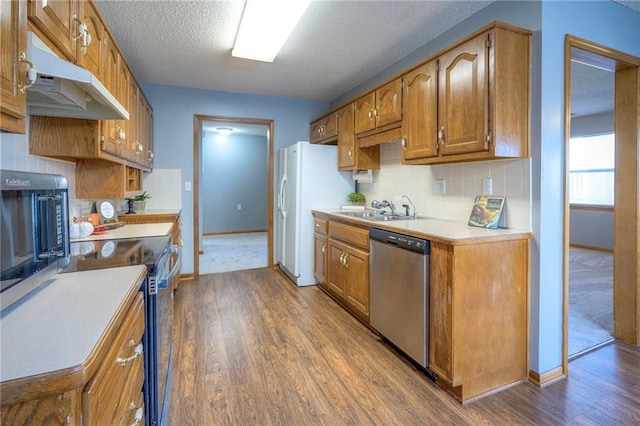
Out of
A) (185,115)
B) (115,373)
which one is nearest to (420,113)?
(115,373)

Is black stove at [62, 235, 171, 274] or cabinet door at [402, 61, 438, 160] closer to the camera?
black stove at [62, 235, 171, 274]

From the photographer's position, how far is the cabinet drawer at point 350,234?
2621mm

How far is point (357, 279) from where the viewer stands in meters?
2.77

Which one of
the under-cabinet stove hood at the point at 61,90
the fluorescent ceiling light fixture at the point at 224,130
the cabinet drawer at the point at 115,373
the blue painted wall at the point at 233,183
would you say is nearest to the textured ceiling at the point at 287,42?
the under-cabinet stove hood at the point at 61,90

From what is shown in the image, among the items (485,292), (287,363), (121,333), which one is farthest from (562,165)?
(121,333)

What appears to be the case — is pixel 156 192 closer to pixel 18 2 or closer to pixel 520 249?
pixel 18 2

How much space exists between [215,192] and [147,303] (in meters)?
6.44

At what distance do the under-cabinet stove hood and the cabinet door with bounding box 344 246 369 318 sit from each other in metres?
1.93

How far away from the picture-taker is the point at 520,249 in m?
1.90

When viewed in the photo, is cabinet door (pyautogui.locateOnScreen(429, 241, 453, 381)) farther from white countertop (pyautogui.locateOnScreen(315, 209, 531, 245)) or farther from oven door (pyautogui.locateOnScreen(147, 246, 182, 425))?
oven door (pyautogui.locateOnScreen(147, 246, 182, 425))

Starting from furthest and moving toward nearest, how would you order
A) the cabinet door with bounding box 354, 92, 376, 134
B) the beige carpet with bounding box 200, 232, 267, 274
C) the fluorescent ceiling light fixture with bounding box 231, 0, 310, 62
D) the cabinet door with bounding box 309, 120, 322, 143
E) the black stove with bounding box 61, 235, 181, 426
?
the beige carpet with bounding box 200, 232, 267, 274
the cabinet door with bounding box 309, 120, 322, 143
the cabinet door with bounding box 354, 92, 376, 134
the fluorescent ceiling light fixture with bounding box 231, 0, 310, 62
the black stove with bounding box 61, 235, 181, 426

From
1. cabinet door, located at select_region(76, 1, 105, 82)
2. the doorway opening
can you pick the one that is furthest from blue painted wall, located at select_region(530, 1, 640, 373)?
cabinet door, located at select_region(76, 1, 105, 82)

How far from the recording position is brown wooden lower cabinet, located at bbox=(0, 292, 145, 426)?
1.84ft

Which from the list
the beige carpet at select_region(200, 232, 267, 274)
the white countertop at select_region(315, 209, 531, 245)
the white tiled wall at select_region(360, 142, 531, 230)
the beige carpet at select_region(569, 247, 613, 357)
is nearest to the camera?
the white countertop at select_region(315, 209, 531, 245)
